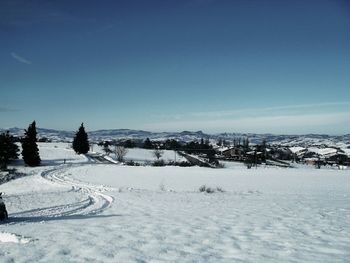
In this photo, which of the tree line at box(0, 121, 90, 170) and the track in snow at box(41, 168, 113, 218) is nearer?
the track in snow at box(41, 168, 113, 218)

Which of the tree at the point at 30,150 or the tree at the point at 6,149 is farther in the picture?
the tree at the point at 30,150

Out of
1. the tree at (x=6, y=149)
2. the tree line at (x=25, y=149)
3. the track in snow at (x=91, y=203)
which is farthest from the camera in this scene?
the tree line at (x=25, y=149)

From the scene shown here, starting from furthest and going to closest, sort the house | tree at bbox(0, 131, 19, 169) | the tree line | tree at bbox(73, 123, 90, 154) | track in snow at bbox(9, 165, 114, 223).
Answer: the house
tree at bbox(73, 123, 90, 154)
the tree line
tree at bbox(0, 131, 19, 169)
track in snow at bbox(9, 165, 114, 223)

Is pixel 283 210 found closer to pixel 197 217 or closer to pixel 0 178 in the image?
pixel 197 217

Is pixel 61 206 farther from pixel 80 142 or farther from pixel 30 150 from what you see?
pixel 80 142

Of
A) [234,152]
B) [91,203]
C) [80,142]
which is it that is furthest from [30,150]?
[234,152]

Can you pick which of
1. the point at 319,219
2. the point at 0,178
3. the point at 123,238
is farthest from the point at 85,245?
the point at 0,178

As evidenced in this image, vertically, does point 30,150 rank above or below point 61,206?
above

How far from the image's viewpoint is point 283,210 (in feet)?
48.0

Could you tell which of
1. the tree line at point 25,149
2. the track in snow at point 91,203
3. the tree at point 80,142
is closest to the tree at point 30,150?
the tree line at point 25,149

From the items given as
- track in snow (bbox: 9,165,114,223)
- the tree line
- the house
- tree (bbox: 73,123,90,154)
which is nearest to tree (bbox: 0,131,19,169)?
the tree line

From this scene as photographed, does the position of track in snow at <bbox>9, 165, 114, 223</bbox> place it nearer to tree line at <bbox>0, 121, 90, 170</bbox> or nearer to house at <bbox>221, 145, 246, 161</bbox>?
tree line at <bbox>0, 121, 90, 170</bbox>

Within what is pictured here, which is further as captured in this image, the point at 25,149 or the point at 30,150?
the point at 25,149

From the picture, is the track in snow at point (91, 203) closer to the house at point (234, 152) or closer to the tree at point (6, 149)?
the tree at point (6, 149)
